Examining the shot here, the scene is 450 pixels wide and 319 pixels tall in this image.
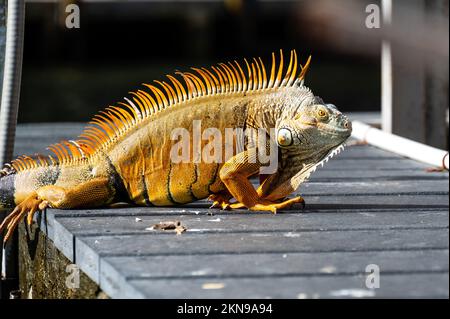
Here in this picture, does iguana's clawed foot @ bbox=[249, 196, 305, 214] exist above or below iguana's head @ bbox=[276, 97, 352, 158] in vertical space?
below

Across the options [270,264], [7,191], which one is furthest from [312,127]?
[7,191]

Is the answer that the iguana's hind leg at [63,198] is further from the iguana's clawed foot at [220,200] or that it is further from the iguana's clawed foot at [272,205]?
the iguana's clawed foot at [272,205]

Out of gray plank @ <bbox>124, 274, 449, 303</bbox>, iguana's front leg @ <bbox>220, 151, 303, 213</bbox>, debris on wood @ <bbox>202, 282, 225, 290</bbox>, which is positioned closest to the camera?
gray plank @ <bbox>124, 274, 449, 303</bbox>

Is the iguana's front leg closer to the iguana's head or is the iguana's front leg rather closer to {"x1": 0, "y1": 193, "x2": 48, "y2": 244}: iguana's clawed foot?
the iguana's head

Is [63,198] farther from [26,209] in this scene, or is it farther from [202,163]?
[202,163]

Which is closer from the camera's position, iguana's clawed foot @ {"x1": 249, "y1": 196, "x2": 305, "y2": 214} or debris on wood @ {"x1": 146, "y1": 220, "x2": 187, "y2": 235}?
debris on wood @ {"x1": 146, "y1": 220, "x2": 187, "y2": 235}

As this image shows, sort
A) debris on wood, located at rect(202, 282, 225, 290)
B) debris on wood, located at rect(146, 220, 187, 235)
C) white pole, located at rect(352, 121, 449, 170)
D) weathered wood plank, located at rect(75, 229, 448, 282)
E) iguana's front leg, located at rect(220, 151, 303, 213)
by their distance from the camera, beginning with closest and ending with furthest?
1. debris on wood, located at rect(202, 282, 225, 290)
2. weathered wood plank, located at rect(75, 229, 448, 282)
3. debris on wood, located at rect(146, 220, 187, 235)
4. iguana's front leg, located at rect(220, 151, 303, 213)
5. white pole, located at rect(352, 121, 449, 170)

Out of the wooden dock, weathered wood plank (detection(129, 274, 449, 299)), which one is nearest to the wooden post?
the wooden dock
